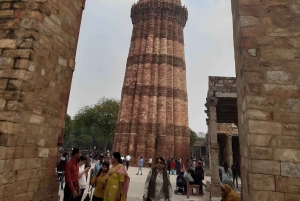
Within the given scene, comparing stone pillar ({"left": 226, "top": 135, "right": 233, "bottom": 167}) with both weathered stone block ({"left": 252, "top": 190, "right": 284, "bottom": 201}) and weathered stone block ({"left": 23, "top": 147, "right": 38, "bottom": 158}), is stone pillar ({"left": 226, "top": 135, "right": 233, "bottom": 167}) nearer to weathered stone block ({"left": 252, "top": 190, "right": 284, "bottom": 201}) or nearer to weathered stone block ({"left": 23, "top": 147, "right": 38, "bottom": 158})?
weathered stone block ({"left": 252, "top": 190, "right": 284, "bottom": 201})

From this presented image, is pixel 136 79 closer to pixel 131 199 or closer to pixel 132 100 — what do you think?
pixel 132 100

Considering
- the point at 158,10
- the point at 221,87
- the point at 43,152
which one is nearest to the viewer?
the point at 43,152

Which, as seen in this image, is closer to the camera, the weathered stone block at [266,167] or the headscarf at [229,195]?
the weathered stone block at [266,167]

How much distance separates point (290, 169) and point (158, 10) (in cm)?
2377

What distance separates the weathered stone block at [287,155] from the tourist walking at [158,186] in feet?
5.86

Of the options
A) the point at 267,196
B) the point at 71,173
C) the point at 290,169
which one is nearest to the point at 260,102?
the point at 290,169

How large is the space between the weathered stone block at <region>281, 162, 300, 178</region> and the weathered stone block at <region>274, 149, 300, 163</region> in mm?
55

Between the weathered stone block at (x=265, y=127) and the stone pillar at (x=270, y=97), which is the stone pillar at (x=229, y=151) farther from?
the weathered stone block at (x=265, y=127)

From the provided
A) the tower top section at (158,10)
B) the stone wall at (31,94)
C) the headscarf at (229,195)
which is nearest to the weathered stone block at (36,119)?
the stone wall at (31,94)

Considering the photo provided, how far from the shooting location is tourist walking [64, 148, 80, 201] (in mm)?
4383

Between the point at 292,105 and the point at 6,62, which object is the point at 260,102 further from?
the point at 6,62

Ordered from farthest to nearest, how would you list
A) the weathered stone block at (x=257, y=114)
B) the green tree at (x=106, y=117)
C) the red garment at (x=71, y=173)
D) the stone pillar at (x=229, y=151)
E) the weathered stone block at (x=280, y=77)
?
1. the green tree at (x=106, y=117)
2. the stone pillar at (x=229, y=151)
3. the red garment at (x=71, y=173)
4. the weathered stone block at (x=280, y=77)
5. the weathered stone block at (x=257, y=114)

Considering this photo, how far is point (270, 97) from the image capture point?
3625 mm

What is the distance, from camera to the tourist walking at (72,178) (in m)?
4.38
